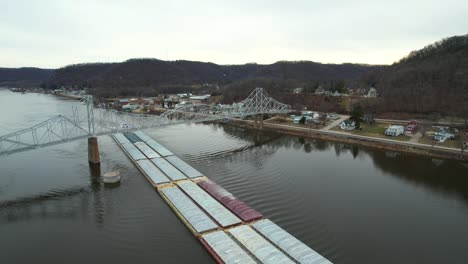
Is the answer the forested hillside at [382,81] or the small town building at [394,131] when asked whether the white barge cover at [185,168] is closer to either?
the small town building at [394,131]

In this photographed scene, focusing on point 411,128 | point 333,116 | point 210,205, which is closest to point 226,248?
point 210,205

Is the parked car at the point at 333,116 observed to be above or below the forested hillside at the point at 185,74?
below

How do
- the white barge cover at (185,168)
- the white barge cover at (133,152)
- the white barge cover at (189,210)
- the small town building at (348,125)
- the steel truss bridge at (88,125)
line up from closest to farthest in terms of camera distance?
the white barge cover at (189,210) < the white barge cover at (185,168) < the steel truss bridge at (88,125) < the white barge cover at (133,152) < the small town building at (348,125)

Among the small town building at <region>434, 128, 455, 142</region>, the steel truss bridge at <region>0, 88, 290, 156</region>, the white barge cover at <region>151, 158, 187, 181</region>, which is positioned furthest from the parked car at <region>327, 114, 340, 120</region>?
the white barge cover at <region>151, 158, 187, 181</region>

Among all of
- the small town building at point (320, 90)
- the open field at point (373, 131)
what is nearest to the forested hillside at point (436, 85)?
the open field at point (373, 131)

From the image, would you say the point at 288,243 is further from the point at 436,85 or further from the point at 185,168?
the point at 436,85

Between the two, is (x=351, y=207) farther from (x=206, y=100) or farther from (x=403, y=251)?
(x=206, y=100)

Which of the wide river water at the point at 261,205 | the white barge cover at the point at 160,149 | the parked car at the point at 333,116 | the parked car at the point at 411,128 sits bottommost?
the wide river water at the point at 261,205
